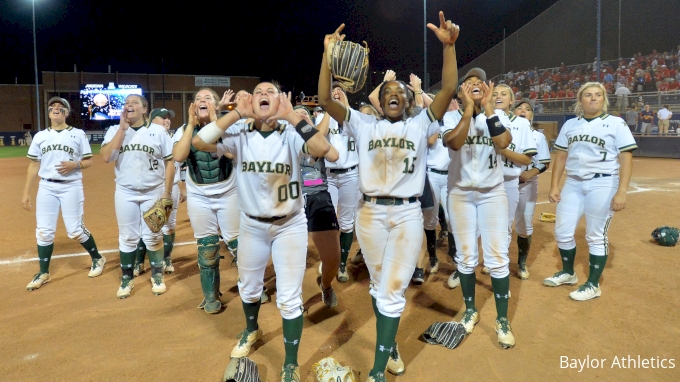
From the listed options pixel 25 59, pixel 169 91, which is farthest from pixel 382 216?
pixel 25 59

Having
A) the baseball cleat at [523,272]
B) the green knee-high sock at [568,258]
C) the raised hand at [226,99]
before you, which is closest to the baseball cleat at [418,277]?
the baseball cleat at [523,272]

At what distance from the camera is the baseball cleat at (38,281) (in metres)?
5.48

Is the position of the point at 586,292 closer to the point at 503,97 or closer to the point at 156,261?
the point at 503,97

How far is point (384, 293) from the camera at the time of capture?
334 centimetres

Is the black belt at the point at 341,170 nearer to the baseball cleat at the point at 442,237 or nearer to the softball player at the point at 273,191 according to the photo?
the baseball cleat at the point at 442,237

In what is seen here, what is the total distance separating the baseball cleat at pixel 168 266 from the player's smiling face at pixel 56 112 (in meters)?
2.27

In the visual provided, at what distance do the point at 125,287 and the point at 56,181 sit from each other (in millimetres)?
1765

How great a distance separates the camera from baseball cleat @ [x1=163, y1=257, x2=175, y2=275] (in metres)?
6.19

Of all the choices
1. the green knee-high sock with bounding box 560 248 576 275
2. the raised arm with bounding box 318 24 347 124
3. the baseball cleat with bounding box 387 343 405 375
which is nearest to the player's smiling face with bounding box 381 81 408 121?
the raised arm with bounding box 318 24 347 124

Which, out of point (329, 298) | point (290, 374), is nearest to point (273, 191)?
point (290, 374)

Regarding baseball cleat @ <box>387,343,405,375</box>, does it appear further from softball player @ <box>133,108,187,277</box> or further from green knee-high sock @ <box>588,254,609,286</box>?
softball player @ <box>133,108,187,277</box>

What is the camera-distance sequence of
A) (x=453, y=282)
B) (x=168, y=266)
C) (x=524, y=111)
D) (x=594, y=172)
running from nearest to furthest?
(x=594, y=172) → (x=453, y=282) → (x=168, y=266) → (x=524, y=111)

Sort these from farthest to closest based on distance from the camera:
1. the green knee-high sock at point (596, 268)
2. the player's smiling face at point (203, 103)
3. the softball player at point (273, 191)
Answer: the green knee-high sock at point (596, 268) → the player's smiling face at point (203, 103) → the softball player at point (273, 191)

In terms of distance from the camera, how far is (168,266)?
20.5 ft
